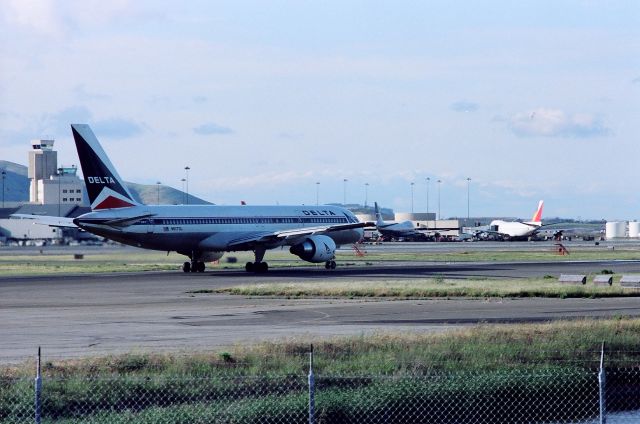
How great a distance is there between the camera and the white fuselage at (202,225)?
62844 mm

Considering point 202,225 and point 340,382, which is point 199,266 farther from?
point 340,382

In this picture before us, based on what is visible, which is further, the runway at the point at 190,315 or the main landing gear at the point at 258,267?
the main landing gear at the point at 258,267

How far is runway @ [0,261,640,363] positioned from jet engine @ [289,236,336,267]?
10186 millimetres

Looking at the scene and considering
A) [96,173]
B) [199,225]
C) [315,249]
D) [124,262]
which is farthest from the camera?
[124,262]

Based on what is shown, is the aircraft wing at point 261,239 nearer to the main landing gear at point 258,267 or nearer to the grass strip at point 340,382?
the main landing gear at point 258,267

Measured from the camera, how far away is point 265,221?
7044 cm

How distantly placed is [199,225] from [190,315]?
29.7 metres

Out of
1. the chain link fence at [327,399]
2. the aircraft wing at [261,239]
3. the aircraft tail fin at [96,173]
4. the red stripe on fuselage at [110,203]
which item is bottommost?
the chain link fence at [327,399]

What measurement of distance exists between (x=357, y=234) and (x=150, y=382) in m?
55.6

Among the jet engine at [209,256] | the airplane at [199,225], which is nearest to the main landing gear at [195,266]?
the airplane at [199,225]

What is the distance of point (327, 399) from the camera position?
1961 centimetres

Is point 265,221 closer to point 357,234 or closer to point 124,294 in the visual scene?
point 357,234

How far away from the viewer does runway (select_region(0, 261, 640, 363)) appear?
28.3 meters

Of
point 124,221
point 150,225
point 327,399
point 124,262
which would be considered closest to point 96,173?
point 124,221
